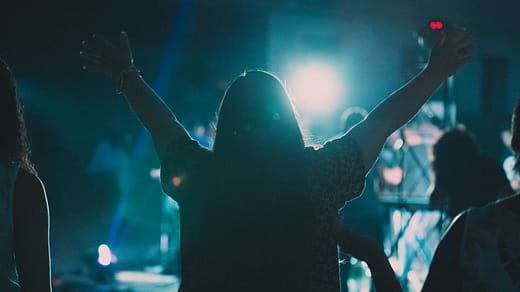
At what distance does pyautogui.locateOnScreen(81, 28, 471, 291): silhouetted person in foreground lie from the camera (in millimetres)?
1378

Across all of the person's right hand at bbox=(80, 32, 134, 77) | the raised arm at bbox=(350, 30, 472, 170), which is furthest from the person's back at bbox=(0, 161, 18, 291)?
the raised arm at bbox=(350, 30, 472, 170)

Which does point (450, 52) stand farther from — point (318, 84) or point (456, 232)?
point (318, 84)

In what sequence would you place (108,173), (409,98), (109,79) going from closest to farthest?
1. (409,98)
2. (108,173)
3. (109,79)

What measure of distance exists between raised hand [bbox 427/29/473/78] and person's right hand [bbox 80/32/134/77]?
33.5 inches

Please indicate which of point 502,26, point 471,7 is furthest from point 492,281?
point 502,26

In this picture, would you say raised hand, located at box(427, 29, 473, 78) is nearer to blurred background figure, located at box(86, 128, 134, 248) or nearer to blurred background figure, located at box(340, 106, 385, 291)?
blurred background figure, located at box(340, 106, 385, 291)

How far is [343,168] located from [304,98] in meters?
10.5

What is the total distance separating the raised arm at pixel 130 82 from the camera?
61.2 inches

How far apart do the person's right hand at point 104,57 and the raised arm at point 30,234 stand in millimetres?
369

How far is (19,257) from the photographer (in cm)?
156

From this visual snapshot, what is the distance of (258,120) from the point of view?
1397 millimetres

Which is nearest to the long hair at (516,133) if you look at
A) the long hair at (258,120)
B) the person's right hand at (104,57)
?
the long hair at (258,120)

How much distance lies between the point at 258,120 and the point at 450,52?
56 cm

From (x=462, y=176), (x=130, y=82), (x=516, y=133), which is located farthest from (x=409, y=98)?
(x=462, y=176)
